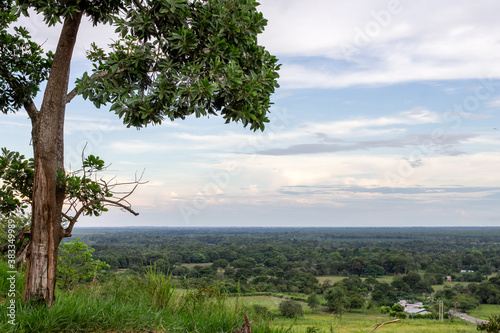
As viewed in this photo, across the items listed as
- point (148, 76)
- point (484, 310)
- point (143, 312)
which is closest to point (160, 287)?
point (143, 312)

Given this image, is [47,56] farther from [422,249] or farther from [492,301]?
[422,249]

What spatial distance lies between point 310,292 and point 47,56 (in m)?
70.6

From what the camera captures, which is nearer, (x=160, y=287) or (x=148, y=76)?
(x=148, y=76)

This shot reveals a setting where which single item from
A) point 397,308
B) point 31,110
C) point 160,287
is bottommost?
point 397,308

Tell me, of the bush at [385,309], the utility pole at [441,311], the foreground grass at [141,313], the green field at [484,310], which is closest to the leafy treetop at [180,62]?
the foreground grass at [141,313]

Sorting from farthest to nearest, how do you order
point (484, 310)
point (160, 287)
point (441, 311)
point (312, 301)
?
point (484, 310)
point (441, 311)
point (312, 301)
point (160, 287)

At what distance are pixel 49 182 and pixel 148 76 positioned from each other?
6.88 ft

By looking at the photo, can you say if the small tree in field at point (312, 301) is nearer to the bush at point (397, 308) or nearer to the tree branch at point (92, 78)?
the bush at point (397, 308)

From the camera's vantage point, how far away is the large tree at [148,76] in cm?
511

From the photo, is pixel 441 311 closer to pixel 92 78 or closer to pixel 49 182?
pixel 49 182

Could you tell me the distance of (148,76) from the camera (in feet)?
18.6

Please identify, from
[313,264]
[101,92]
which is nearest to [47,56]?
[101,92]

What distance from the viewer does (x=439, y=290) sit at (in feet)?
263

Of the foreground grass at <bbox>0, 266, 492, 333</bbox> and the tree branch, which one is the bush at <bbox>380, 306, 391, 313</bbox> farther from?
the tree branch
